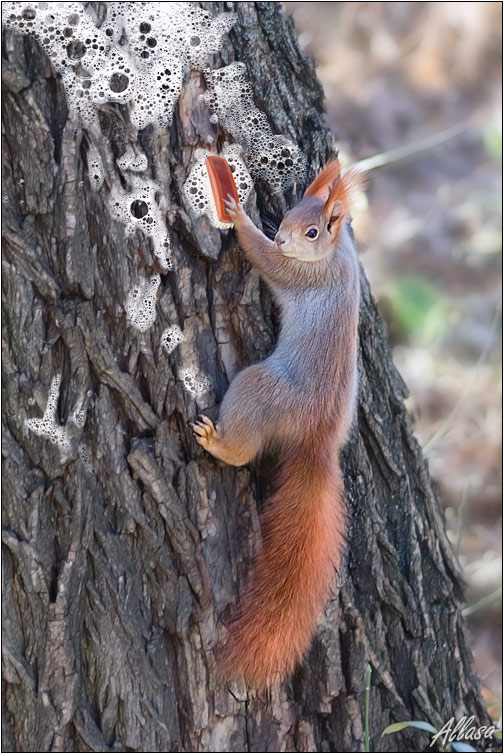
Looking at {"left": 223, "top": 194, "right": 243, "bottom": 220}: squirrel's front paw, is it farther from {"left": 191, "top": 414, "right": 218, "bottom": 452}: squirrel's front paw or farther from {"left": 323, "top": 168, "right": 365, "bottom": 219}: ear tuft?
{"left": 191, "top": 414, "right": 218, "bottom": 452}: squirrel's front paw

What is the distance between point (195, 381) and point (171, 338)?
0.09 metres

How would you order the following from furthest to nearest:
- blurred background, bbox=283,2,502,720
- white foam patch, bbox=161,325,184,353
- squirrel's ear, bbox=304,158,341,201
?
blurred background, bbox=283,2,502,720 < squirrel's ear, bbox=304,158,341,201 < white foam patch, bbox=161,325,184,353

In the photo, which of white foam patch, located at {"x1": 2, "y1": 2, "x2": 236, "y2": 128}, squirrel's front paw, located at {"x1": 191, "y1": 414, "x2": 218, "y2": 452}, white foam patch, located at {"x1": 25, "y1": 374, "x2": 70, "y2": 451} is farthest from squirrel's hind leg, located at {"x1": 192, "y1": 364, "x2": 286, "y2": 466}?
white foam patch, located at {"x1": 2, "y1": 2, "x2": 236, "y2": 128}

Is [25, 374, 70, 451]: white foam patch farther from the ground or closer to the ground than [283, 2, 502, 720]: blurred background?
closer to the ground

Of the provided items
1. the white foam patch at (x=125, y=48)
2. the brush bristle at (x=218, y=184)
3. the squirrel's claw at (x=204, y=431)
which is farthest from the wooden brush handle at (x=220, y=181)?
the squirrel's claw at (x=204, y=431)

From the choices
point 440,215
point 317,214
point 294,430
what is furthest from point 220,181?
point 440,215

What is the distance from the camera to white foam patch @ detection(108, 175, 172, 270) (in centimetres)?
142

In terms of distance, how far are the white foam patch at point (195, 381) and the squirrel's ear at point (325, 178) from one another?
445 mm

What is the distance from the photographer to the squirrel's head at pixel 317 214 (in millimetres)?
1635

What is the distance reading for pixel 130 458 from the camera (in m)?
1.44

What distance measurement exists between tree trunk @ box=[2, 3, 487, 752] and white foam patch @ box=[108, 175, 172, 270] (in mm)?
15

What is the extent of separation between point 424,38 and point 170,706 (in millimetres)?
4440

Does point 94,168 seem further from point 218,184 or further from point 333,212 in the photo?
point 333,212

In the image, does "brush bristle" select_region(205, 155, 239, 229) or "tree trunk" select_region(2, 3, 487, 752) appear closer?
"tree trunk" select_region(2, 3, 487, 752)
